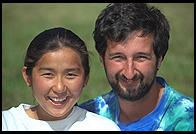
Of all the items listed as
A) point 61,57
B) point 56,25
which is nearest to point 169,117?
point 61,57

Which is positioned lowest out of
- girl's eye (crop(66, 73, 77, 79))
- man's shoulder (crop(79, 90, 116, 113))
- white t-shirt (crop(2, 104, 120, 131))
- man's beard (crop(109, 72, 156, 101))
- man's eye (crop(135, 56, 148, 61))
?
white t-shirt (crop(2, 104, 120, 131))

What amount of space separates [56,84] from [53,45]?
31 centimetres

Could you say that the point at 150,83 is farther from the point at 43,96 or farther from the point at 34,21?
the point at 34,21

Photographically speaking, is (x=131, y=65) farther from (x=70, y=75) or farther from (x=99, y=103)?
(x=99, y=103)

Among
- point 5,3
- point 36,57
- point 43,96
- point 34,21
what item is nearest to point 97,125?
point 43,96

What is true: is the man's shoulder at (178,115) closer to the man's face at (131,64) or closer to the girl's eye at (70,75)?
the man's face at (131,64)

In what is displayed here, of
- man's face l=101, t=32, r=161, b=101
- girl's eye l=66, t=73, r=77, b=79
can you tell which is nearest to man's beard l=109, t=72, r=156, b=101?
man's face l=101, t=32, r=161, b=101

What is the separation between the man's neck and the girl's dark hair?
547 mm

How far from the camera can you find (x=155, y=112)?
4039 mm

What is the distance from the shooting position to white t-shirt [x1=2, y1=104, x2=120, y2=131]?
3775mm

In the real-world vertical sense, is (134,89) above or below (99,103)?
above

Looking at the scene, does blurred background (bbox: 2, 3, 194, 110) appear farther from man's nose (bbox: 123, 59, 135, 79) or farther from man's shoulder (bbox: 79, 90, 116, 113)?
man's nose (bbox: 123, 59, 135, 79)

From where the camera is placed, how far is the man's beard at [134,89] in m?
3.91

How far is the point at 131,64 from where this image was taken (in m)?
3.83
